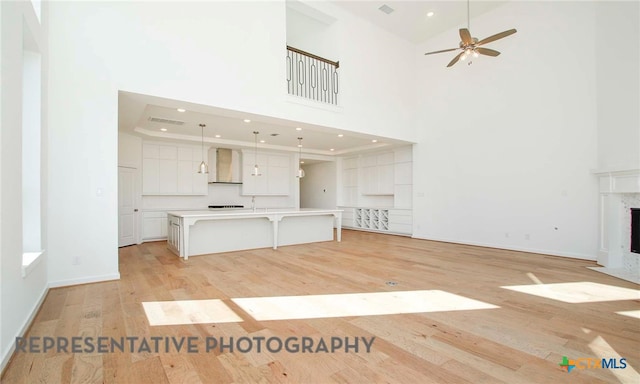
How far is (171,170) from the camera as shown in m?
7.41

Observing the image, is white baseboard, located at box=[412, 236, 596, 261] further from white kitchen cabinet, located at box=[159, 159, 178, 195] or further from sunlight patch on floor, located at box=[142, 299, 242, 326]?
white kitchen cabinet, located at box=[159, 159, 178, 195]

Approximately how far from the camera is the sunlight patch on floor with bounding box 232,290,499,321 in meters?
2.68

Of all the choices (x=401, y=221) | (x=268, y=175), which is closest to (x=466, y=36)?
(x=401, y=221)

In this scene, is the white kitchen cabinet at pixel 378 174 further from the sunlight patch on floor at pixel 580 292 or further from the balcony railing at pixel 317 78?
the sunlight patch on floor at pixel 580 292

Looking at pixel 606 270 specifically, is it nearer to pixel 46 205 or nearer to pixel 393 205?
pixel 393 205

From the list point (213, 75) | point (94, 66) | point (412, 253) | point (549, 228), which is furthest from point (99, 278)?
point (549, 228)

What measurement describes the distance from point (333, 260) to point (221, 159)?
16.8 ft

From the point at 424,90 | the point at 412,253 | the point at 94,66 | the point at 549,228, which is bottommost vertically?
the point at 412,253

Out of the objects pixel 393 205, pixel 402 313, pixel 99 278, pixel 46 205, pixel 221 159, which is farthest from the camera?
pixel 393 205

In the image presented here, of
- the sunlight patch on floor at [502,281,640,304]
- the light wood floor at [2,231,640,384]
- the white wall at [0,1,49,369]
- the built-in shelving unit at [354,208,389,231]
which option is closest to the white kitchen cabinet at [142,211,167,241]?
the light wood floor at [2,231,640,384]

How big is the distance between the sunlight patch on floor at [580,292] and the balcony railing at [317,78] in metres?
4.70

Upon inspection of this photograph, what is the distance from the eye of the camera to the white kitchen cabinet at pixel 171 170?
7094 mm

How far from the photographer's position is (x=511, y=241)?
5961 millimetres

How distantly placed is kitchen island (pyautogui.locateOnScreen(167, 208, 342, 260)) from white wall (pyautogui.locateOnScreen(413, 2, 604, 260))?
10.2 ft
